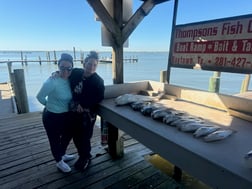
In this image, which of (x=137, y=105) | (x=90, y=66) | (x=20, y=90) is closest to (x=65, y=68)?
(x=90, y=66)

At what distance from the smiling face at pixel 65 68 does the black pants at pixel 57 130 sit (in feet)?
1.38

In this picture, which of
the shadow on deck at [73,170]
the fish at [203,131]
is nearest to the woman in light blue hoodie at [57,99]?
the shadow on deck at [73,170]

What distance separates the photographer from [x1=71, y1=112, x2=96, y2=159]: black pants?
2117 millimetres

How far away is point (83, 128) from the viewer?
217cm

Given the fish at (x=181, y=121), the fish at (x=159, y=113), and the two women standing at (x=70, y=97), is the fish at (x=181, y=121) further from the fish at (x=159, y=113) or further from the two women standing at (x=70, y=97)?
the two women standing at (x=70, y=97)

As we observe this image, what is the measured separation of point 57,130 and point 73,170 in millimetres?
609

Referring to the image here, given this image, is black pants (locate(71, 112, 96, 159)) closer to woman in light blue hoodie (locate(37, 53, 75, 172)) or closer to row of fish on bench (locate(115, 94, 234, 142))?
woman in light blue hoodie (locate(37, 53, 75, 172))

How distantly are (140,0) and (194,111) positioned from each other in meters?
1.69

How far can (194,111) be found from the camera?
5.87ft

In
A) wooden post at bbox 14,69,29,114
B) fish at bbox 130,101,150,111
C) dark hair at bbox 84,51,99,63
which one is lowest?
wooden post at bbox 14,69,29,114

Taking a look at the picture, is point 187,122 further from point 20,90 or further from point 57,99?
point 20,90

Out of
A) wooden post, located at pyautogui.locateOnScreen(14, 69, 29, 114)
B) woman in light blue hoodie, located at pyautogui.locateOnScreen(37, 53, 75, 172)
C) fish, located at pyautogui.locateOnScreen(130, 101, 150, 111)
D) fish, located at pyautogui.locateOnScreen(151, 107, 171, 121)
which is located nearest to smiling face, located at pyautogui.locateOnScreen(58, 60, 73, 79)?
woman in light blue hoodie, located at pyautogui.locateOnScreen(37, 53, 75, 172)

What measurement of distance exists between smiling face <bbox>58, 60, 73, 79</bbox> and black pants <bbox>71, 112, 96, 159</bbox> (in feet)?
1.42

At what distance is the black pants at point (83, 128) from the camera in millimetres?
2117
